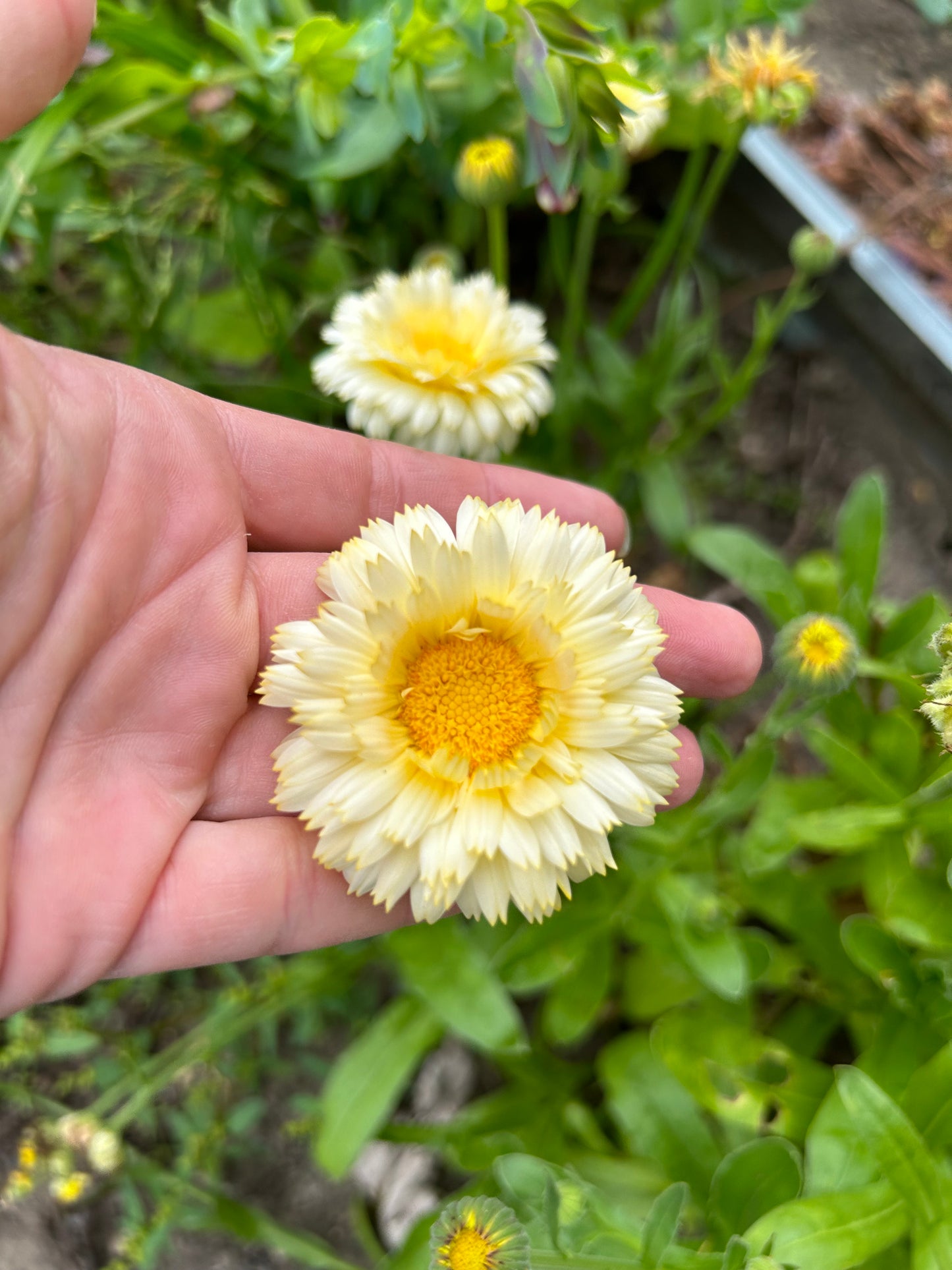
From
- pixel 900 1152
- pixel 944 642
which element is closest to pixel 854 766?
pixel 944 642

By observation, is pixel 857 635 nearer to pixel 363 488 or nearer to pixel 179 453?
pixel 363 488

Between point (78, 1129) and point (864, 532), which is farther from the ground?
point (864, 532)

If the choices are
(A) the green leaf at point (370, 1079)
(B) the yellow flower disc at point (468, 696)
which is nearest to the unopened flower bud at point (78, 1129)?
(A) the green leaf at point (370, 1079)

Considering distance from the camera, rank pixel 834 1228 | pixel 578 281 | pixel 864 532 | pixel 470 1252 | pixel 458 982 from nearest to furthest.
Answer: pixel 470 1252 → pixel 834 1228 → pixel 458 982 → pixel 864 532 → pixel 578 281

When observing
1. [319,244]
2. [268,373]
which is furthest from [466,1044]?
[319,244]

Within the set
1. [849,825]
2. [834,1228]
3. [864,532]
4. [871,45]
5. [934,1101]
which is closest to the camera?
[834,1228]

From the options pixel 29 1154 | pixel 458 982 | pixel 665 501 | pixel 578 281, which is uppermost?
pixel 578 281

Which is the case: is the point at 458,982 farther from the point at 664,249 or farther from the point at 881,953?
the point at 664,249

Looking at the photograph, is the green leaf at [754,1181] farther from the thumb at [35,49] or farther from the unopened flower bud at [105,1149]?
the thumb at [35,49]
